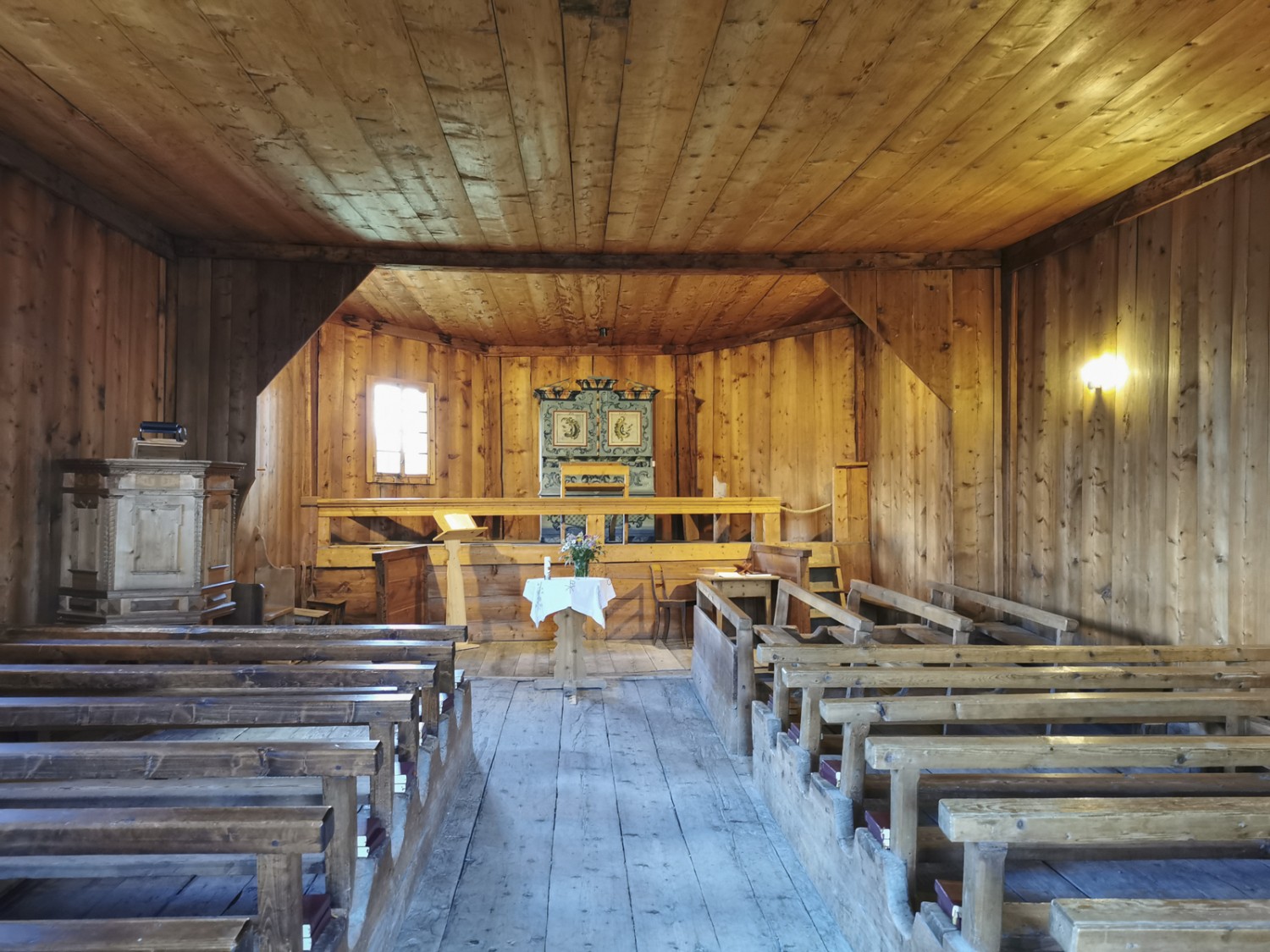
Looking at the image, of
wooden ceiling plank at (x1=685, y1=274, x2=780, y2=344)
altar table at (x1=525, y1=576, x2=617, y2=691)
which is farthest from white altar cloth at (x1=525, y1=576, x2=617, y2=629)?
wooden ceiling plank at (x1=685, y1=274, x2=780, y2=344)

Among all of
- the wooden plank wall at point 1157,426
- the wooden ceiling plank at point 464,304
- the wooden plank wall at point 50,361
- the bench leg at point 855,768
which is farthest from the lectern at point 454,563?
the bench leg at point 855,768

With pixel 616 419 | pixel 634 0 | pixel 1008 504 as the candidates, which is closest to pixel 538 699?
pixel 1008 504

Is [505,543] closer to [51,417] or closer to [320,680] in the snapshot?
[51,417]

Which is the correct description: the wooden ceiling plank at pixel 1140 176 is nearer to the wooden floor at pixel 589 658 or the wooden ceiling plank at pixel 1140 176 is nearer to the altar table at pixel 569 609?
the altar table at pixel 569 609

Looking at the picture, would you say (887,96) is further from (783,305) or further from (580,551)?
(783,305)

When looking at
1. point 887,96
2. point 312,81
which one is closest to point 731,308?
point 887,96

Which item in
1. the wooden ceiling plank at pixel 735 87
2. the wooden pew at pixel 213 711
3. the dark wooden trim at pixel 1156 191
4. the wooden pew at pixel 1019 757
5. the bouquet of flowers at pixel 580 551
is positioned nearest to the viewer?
the wooden pew at pixel 1019 757

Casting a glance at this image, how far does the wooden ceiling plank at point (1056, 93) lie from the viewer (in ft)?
9.42

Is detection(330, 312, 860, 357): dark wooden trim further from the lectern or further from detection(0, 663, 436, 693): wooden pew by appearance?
detection(0, 663, 436, 693): wooden pew

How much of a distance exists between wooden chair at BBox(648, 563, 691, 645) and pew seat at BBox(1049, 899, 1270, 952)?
19.9ft

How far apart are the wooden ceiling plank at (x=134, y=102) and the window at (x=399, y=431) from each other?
4.30 meters

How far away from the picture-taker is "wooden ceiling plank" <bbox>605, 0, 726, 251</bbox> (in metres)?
2.85

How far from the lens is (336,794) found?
6.19 feet

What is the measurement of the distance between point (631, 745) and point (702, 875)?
4.99 ft
